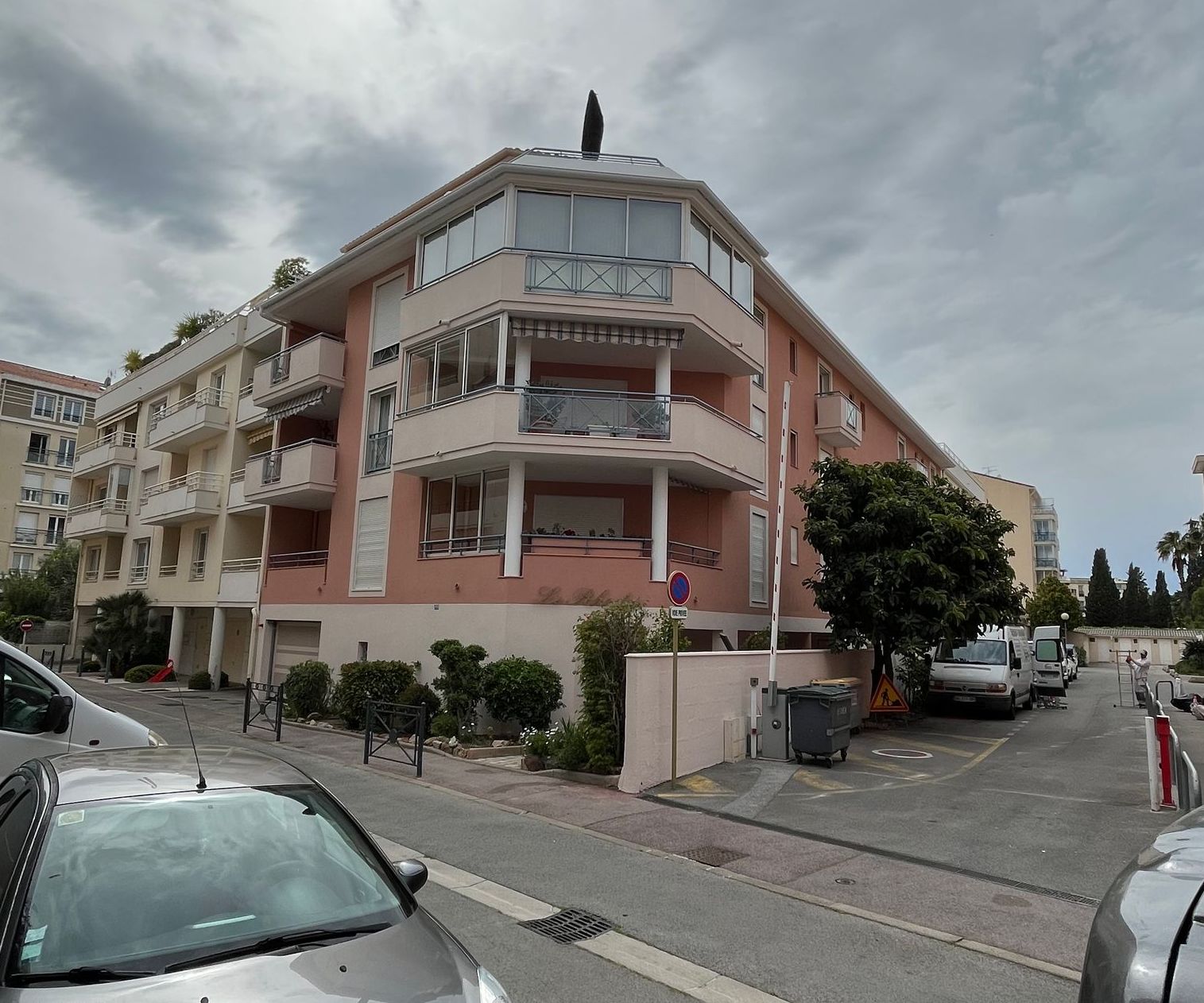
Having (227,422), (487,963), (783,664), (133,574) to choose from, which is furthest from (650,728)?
(133,574)

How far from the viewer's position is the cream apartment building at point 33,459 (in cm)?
5631

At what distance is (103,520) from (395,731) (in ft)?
92.9

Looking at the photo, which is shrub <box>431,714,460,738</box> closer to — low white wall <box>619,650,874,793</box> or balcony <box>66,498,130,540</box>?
low white wall <box>619,650,874,793</box>

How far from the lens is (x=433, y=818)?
9.23m

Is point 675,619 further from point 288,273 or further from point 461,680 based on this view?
point 288,273

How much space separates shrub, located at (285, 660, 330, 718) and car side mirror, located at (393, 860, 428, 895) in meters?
16.1

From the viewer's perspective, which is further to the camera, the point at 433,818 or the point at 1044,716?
the point at 1044,716

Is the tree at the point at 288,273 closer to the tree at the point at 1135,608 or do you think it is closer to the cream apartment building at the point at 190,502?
the cream apartment building at the point at 190,502

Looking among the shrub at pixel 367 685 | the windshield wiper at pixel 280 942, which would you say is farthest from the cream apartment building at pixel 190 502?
the windshield wiper at pixel 280 942

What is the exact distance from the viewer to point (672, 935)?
18.6ft

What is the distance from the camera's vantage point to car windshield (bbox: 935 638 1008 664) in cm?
2122

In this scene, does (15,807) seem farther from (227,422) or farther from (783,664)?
(227,422)

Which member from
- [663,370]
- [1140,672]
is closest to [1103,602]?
[1140,672]

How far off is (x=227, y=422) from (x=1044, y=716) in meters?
27.5
